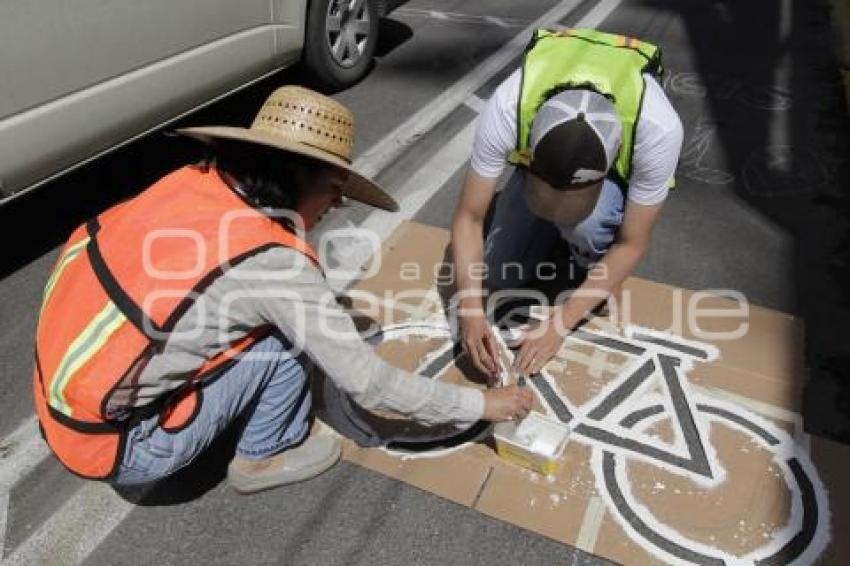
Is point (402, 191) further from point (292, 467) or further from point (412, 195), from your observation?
point (292, 467)

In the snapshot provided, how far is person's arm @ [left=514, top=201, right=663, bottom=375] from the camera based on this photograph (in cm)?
247

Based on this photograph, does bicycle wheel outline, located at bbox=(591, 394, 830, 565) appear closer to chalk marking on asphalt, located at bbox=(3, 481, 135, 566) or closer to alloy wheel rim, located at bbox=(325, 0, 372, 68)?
chalk marking on asphalt, located at bbox=(3, 481, 135, 566)

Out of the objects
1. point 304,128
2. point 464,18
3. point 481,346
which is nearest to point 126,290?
point 304,128

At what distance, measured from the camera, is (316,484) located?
7.27 feet

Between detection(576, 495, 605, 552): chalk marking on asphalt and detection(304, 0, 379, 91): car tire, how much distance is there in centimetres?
316

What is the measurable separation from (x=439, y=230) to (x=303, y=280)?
173 centimetres

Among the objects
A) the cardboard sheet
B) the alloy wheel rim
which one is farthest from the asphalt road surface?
the alloy wheel rim

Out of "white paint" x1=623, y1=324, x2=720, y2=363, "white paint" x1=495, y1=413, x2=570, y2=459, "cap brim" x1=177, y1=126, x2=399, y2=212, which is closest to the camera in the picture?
"cap brim" x1=177, y1=126, x2=399, y2=212

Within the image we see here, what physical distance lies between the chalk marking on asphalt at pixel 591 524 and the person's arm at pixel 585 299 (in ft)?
1.77

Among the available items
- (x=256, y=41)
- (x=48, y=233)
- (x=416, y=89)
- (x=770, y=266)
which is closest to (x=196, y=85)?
(x=256, y=41)

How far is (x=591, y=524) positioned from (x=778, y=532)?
51 cm

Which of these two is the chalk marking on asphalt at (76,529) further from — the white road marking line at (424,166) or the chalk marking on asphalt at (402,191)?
the white road marking line at (424,166)

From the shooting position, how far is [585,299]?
2.53 meters

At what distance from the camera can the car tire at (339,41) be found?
428 centimetres
